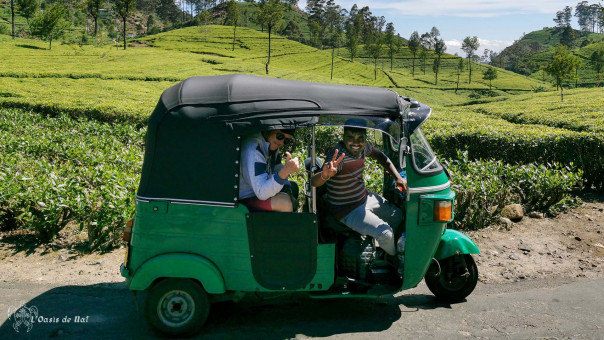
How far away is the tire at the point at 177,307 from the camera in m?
4.40

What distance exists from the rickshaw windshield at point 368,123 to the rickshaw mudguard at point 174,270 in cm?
163

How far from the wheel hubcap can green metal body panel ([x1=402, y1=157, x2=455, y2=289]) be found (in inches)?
80.3

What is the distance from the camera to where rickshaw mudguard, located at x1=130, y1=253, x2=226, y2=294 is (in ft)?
14.1

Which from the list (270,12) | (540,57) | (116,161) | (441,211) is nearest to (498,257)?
(441,211)

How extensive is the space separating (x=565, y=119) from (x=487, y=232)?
11.2 meters

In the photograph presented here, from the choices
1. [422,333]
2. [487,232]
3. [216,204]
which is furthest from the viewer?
[487,232]

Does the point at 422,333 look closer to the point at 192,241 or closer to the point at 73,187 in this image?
the point at 192,241

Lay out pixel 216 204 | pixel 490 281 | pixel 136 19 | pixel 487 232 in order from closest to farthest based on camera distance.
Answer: pixel 216 204 → pixel 490 281 → pixel 487 232 → pixel 136 19

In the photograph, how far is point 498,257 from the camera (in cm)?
671

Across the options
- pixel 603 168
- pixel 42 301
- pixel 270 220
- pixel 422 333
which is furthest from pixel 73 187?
pixel 603 168

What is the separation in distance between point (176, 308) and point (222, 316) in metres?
0.60

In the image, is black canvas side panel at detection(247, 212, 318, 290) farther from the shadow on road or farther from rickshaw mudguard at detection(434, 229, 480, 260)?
rickshaw mudguard at detection(434, 229, 480, 260)

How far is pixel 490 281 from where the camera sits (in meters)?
6.03

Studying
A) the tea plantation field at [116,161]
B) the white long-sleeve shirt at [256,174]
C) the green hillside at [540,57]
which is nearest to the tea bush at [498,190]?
the tea plantation field at [116,161]
